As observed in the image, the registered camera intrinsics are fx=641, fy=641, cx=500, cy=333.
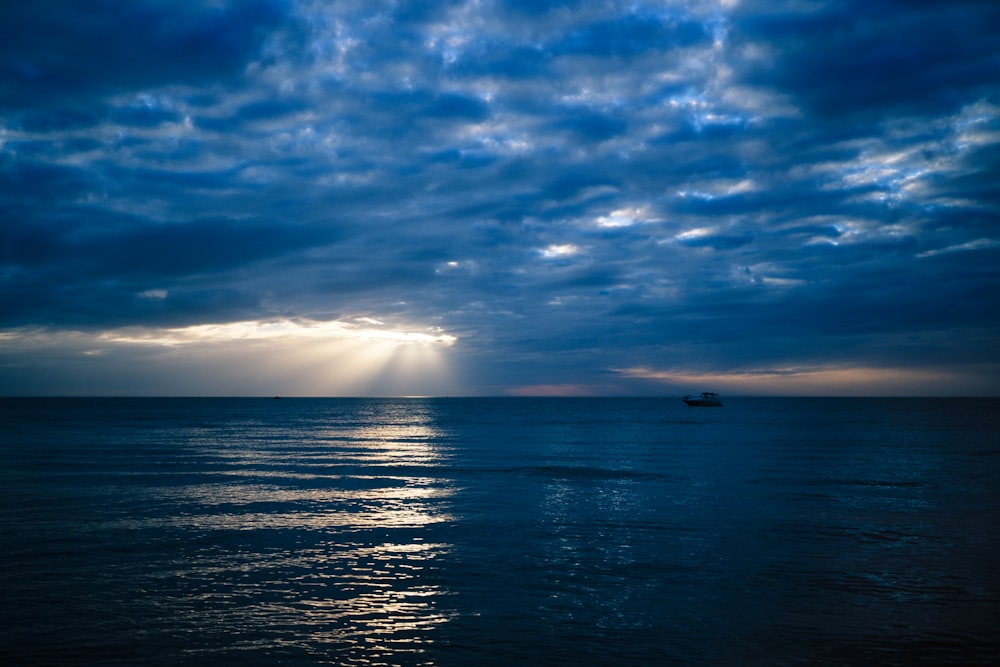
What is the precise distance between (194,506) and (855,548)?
28.1 m

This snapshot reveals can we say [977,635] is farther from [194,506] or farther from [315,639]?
[194,506]

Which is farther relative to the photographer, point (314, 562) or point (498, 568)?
point (314, 562)

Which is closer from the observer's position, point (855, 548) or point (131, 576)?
point (131, 576)

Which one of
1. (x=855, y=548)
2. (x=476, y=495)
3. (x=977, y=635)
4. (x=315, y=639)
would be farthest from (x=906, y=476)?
(x=315, y=639)

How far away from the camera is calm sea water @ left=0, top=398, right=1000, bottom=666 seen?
13625 millimetres

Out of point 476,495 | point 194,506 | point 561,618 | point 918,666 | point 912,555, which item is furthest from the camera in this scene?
point 476,495

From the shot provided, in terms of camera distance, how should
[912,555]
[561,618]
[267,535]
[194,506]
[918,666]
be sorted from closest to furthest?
[918,666] → [561,618] → [912,555] → [267,535] → [194,506]

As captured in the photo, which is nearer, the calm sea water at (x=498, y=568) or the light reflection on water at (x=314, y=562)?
the calm sea water at (x=498, y=568)

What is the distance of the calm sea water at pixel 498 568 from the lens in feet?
44.7

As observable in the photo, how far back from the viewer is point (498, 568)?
64.4 ft

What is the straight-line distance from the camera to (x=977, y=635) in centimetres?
1434

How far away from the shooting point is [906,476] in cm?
4278

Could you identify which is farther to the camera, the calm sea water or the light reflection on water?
the light reflection on water

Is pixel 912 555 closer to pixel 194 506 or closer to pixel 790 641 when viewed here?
pixel 790 641
